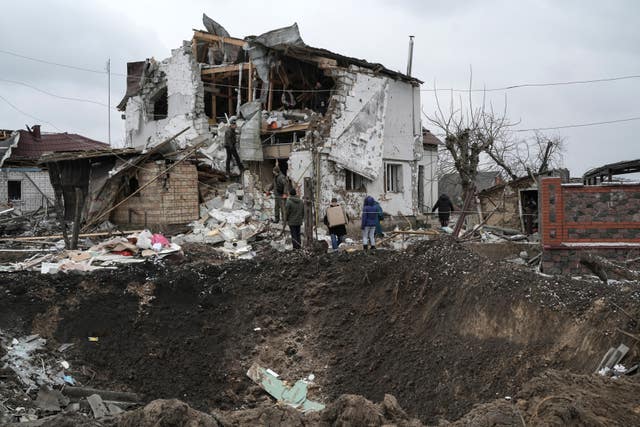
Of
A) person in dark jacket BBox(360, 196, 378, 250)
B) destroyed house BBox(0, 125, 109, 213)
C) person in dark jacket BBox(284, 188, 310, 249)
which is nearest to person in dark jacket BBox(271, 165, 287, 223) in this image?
person in dark jacket BBox(284, 188, 310, 249)

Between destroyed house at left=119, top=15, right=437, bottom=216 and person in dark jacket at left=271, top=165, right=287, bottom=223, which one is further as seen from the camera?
destroyed house at left=119, top=15, right=437, bottom=216

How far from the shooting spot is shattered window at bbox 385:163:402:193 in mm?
23391

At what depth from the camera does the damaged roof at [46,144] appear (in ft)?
97.1

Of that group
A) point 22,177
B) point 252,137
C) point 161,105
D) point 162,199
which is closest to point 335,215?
point 162,199

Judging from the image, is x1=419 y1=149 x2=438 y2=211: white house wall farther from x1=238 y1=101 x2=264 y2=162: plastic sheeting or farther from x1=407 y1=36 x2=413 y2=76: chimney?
x1=238 y1=101 x2=264 y2=162: plastic sheeting

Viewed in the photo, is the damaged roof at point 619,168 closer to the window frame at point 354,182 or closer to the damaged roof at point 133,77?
the window frame at point 354,182

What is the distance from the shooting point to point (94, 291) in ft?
34.9

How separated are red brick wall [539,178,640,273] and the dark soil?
1813 millimetres

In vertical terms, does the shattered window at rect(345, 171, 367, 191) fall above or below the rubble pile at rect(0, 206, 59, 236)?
above

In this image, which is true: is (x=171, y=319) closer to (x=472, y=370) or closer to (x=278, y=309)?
(x=278, y=309)

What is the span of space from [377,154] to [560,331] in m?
15.6

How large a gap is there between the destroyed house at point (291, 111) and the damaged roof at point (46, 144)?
662 cm

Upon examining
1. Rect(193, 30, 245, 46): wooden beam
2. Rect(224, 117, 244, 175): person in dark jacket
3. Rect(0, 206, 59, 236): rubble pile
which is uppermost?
Rect(193, 30, 245, 46): wooden beam

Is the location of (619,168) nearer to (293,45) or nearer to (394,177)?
(394,177)
